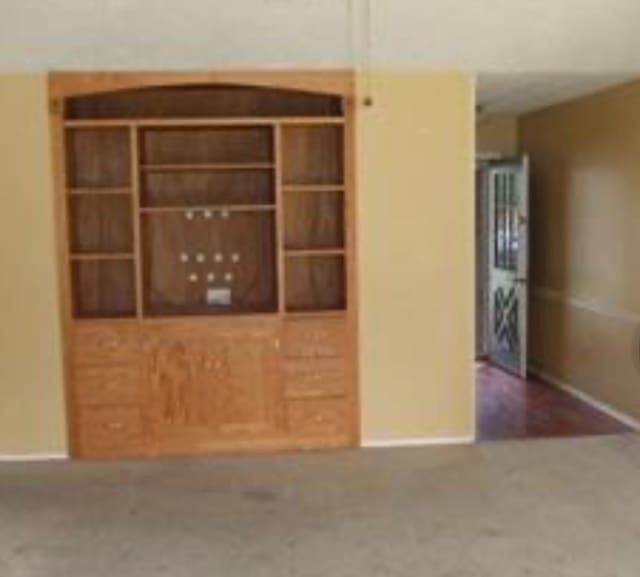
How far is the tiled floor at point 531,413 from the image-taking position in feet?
20.6

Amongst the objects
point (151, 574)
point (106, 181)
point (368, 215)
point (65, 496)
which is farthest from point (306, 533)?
point (106, 181)

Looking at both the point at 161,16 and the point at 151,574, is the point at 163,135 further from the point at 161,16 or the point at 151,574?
the point at 151,574

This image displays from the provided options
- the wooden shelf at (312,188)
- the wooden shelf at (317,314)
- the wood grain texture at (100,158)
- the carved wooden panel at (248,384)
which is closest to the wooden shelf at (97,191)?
the wood grain texture at (100,158)

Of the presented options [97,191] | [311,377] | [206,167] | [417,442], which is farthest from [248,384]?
[97,191]

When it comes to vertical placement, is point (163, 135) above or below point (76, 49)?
below

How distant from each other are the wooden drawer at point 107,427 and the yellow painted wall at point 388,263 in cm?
14

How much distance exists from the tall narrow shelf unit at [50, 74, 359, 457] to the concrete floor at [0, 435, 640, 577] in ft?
0.96

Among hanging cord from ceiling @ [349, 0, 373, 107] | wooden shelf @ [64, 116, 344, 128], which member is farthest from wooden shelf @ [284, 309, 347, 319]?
hanging cord from ceiling @ [349, 0, 373, 107]

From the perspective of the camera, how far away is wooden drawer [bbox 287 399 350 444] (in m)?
5.68

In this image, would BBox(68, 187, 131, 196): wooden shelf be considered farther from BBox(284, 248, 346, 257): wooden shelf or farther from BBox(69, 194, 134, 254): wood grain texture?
BBox(284, 248, 346, 257): wooden shelf

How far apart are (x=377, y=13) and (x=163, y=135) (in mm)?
1719

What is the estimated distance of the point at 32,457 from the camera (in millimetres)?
5574

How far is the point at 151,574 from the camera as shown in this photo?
383 centimetres

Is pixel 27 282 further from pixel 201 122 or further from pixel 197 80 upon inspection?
pixel 197 80
